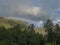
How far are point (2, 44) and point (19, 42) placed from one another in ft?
45.4

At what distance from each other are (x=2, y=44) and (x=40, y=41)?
1943cm

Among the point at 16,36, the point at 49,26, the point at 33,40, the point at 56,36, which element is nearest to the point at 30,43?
the point at 33,40

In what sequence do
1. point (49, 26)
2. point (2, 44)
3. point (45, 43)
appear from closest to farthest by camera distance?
point (2, 44), point (45, 43), point (49, 26)

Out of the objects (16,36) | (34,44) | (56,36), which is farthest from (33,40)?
(56,36)

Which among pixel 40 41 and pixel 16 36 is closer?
pixel 40 41

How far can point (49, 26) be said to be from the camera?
382 ft

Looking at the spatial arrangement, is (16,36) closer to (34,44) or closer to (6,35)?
(6,35)

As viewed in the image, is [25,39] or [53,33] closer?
[25,39]

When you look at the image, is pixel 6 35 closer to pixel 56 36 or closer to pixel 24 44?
pixel 24 44

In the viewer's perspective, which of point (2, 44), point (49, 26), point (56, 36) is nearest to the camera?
point (2, 44)

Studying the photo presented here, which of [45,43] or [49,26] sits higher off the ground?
[49,26]

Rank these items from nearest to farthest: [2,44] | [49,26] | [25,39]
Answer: [2,44] < [25,39] < [49,26]

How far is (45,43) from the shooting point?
252 feet

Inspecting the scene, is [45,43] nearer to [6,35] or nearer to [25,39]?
[25,39]
